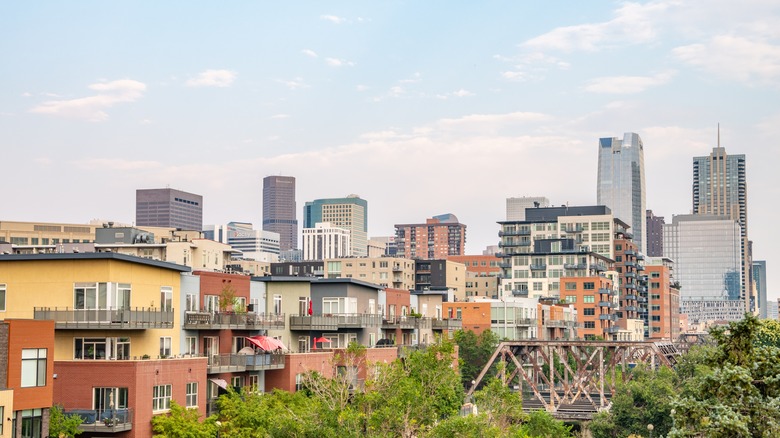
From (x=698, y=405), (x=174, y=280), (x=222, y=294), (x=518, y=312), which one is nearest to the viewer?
A: (x=698, y=405)

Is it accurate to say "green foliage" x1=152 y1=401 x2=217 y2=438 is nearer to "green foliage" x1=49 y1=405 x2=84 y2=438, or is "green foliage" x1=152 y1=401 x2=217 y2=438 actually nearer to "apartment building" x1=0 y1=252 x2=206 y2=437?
"apartment building" x1=0 y1=252 x2=206 y2=437

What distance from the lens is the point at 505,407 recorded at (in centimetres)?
8262

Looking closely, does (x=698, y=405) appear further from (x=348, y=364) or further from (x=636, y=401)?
(x=636, y=401)

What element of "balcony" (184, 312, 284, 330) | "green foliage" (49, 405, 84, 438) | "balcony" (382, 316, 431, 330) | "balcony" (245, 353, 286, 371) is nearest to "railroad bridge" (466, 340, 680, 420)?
"balcony" (382, 316, 431, 330)

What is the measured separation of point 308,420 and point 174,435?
811cm

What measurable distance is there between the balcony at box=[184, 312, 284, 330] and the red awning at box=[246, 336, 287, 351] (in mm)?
810

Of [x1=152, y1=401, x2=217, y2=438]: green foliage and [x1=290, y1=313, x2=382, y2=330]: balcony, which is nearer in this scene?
[x1=152, y1=401, x2=217, y2=438]: green foliage

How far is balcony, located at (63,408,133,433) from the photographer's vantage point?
62.7 meters

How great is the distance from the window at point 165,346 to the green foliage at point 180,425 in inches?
200

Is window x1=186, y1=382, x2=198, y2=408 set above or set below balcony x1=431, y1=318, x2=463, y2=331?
below

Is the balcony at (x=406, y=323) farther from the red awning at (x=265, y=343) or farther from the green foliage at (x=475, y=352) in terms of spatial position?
the green foliage at (x=475, y=352)

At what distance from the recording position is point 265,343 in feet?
272

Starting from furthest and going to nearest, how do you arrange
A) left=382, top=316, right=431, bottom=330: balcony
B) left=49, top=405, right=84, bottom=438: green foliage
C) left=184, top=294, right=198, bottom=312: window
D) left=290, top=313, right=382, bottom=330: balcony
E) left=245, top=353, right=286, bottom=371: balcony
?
left=382, top=316, right=431, bottom=330: balcony < left=290, top=313, right=382, bottom=330: balcony < left=245, top=353, right=286, bottom=371: balcony < left=184, top=294, right=198, bottom=312: window < left=49, top=405, right=84, bottom=438: green foliage

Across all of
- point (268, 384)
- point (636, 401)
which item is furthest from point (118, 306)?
point (636, 401)
